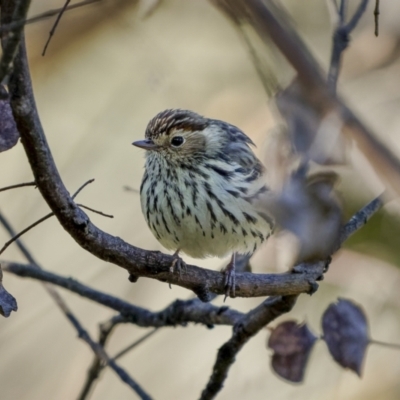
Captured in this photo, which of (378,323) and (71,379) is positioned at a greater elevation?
(71,379)

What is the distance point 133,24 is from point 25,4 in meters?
3.33

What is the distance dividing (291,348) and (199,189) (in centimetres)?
97

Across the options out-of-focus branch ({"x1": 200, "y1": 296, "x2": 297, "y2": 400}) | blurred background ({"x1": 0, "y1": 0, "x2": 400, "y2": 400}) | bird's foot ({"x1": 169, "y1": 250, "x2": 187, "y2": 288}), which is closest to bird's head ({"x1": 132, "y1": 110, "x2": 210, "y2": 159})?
blurred background ({"x1": 0, "y1": 0, "x2": 400, "y2": 400})

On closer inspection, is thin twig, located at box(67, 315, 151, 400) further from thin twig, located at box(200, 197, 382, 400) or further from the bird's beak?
the bird's beak

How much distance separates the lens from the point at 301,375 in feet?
11.4

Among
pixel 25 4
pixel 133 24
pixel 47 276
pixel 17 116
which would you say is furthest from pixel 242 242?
pixel 25 4

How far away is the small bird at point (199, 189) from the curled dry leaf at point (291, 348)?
41 centimetres

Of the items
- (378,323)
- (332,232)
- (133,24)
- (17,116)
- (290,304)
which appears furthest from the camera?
(378,323)

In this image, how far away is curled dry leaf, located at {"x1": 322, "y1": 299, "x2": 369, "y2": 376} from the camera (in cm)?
325

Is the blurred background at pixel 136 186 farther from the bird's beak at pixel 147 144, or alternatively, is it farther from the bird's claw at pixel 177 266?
the bird's claw at pixel 177 266

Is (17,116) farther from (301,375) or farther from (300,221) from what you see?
(301,375)

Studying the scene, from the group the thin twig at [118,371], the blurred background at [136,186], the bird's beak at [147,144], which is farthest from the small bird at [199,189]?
the blurred background at [136,186]

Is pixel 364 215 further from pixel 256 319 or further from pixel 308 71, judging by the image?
pixel 308 71

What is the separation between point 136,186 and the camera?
6.22 meters
